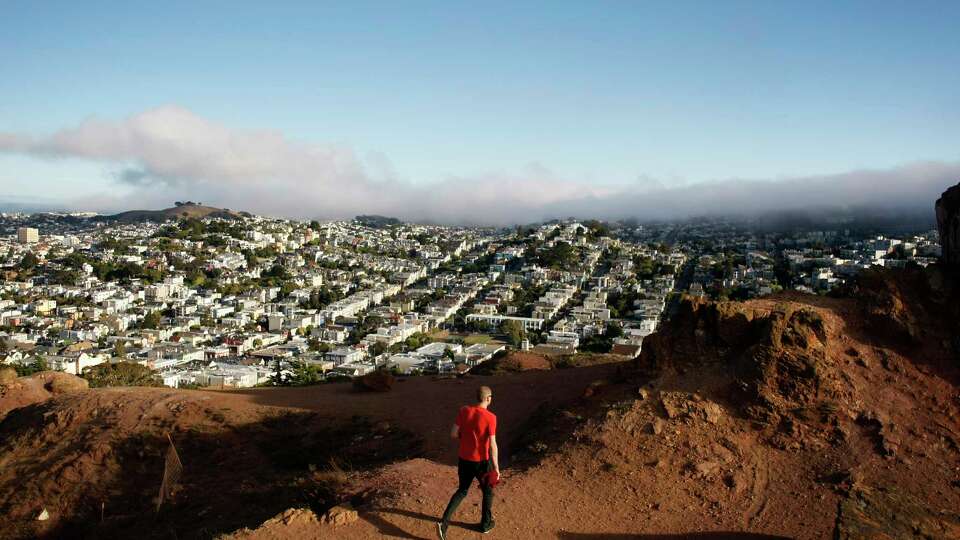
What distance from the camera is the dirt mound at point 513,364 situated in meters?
16.3

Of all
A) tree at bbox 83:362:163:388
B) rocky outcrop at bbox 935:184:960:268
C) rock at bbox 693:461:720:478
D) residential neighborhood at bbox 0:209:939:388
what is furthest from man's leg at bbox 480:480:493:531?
tree at bbox 83:362:163:388

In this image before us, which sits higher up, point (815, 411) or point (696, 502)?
point (815, 411)

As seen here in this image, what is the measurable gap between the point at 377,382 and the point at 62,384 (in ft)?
23.2

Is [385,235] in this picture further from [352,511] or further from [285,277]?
[352,511]

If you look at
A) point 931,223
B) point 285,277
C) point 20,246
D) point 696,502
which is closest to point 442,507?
point 696,502

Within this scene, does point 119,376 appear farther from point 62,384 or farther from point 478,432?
point 478,432

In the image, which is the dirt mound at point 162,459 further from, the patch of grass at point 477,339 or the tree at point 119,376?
the patch of grass at point 477,339

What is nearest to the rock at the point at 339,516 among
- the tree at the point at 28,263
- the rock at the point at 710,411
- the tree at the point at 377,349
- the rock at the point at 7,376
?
the rock at the point at 710,411

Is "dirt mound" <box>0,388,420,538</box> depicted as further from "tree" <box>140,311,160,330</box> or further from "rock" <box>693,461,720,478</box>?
"tree" <box>140,311,160,330</box>

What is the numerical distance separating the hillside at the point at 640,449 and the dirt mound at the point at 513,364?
4334 mm

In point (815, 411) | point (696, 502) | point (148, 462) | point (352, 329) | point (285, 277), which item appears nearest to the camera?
point (696, 502)

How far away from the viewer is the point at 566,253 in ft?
241

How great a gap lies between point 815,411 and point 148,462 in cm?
928

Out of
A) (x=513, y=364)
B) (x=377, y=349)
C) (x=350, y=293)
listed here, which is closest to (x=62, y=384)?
(x=513, y=364)
